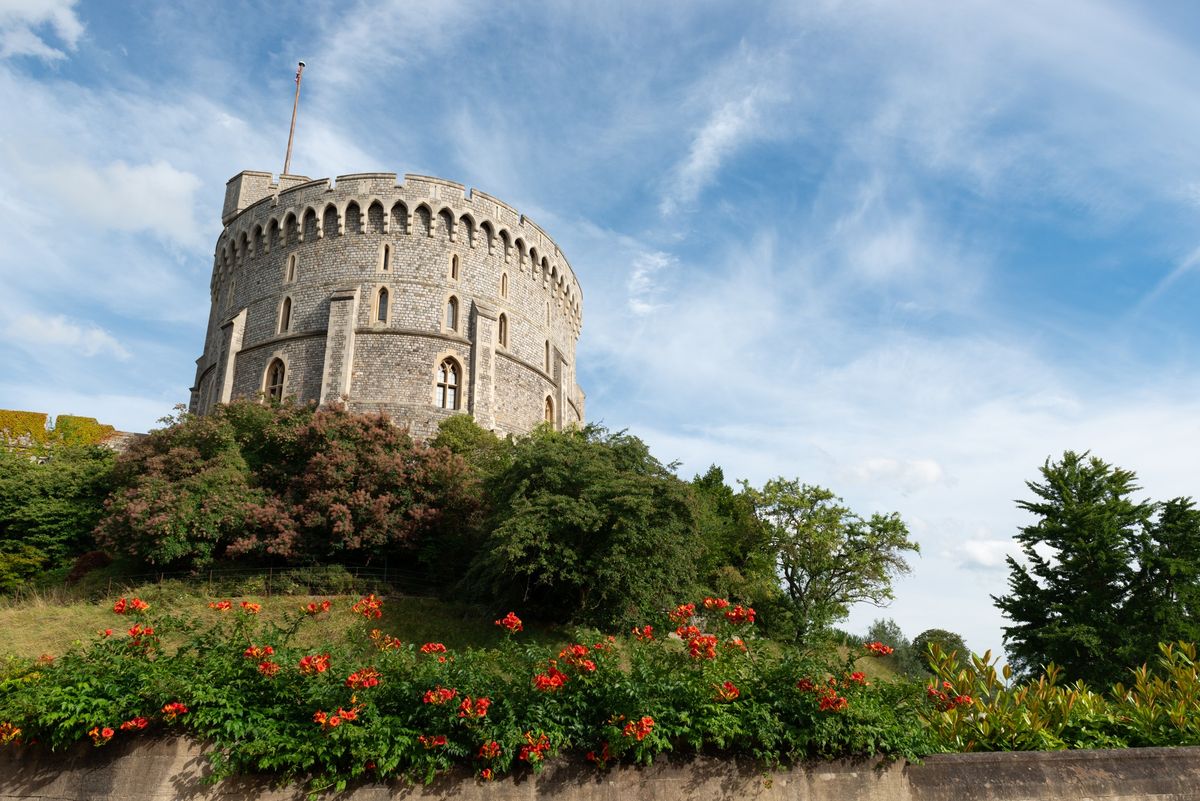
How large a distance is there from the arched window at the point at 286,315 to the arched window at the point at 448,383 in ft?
23.5

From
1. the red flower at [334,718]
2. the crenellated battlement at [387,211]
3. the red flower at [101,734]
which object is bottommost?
the red flower at [101,734]

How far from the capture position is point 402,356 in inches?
1203

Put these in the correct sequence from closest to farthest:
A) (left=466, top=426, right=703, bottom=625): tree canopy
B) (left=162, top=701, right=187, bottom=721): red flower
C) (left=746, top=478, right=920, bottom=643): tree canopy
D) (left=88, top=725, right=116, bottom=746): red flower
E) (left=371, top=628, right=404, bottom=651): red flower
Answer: (left=88, top=725, right=116, bottom=746): red flower
(left=162, top=701, right=187, bottom=721): red flower
(left=371, top=628, right=404, bottom=651): red flower
(left=466, top=426, right=703, bottom=625): tree canopy
(left=746, top=478, right=920, bottom=643): tree canopy

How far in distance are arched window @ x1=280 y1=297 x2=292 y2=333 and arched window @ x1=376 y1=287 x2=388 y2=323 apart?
4.11 meters

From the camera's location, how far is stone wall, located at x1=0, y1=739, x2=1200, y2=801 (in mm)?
6293

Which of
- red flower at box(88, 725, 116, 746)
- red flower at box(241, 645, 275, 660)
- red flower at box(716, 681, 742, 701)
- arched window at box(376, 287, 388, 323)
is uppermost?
arched window at box(376, 287, 388, 323)

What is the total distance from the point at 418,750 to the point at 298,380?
88.3ft

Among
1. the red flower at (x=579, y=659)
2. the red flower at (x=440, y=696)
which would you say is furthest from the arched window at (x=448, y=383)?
the red flower at (x=440, y=696)

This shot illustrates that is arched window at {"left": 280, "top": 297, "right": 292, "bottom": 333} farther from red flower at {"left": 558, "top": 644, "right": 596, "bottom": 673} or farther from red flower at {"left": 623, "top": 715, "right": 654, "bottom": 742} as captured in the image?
red flower at {"left": 623, "top": 715, "right": 654, "bottom": 742}

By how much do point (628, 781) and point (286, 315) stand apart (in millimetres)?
30254

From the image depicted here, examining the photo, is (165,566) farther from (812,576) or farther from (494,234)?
(812,576)

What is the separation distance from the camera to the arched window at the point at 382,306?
31.2 m

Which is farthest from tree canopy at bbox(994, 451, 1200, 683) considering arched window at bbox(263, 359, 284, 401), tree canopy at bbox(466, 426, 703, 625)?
arched window at bbox(263, 359, 284, 401)

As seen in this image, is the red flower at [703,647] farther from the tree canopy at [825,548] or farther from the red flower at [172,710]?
the tree canopy at [825,548]
